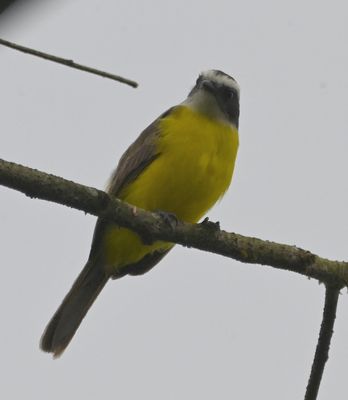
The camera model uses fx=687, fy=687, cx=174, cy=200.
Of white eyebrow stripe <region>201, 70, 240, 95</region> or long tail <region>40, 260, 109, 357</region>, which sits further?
white eyebrow stripe <region>201, 70, 240, 95</region>

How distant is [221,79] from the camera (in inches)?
245

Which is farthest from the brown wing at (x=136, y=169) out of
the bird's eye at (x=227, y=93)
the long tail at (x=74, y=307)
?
the bird's eye at (x=227, y=93)

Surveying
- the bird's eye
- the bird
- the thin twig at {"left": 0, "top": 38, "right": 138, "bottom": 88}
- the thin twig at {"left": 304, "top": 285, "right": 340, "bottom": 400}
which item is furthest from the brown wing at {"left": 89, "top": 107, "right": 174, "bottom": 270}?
the thin twig at {"left": 0, "top": 38, "right": 138, "bottom": 88}

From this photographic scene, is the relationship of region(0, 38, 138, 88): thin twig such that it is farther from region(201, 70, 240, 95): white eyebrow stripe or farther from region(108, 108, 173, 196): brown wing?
region(201, 70, 240, 95): white eyebrow stripe

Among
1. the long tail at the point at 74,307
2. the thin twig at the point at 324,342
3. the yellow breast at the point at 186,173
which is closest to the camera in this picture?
the thin twig at the point at 324,342

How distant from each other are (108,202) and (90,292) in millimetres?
3030

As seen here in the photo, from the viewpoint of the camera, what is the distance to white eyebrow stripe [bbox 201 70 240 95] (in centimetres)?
621

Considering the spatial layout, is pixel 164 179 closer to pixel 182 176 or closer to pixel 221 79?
pixel 182 176

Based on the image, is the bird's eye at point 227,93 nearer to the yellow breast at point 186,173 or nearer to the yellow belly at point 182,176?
the yellow belly at point 182,176

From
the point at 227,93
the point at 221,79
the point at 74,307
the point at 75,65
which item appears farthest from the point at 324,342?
the point at 221,79

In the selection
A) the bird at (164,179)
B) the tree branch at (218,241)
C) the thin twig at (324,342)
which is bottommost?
the thin twig at (324,342)

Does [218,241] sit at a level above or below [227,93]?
below

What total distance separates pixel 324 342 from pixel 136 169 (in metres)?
2.73

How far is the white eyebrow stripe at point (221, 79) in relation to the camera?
6207 millimetres
